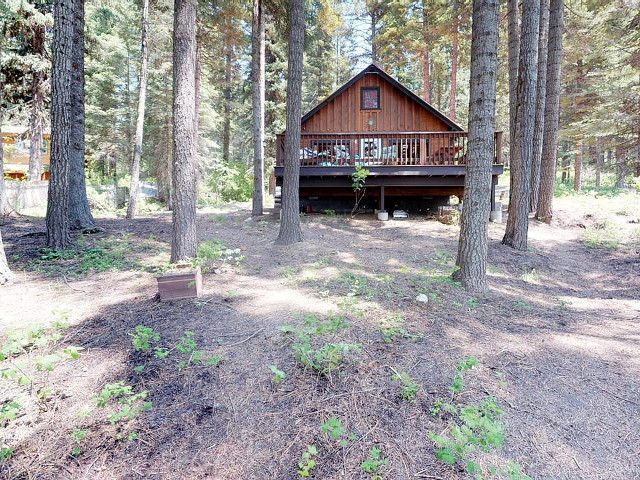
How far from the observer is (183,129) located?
5.61 meters

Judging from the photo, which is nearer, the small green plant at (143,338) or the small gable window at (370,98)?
the small green plant at (143,338)

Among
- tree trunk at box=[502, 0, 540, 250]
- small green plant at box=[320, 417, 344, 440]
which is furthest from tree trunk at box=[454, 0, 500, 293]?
tree trunk at box=[502, 0, 540, 250]

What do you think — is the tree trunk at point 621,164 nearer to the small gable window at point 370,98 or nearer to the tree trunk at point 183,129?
the small gable window at point 370,98

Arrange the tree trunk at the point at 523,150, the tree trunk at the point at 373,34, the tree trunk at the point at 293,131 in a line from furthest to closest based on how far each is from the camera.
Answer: the tree trunk at the point at 373,34, the tree trunk at the point at 523,150, the tree trunk at the point at 293,131

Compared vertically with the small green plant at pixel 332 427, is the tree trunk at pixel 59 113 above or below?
above

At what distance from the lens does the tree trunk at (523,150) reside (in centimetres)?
827

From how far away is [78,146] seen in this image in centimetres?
908

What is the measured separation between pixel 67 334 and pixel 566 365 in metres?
4.93

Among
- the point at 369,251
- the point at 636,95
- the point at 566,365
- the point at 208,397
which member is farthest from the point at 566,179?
the point at 208,397

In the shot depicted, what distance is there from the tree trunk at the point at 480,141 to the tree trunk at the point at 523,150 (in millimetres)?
3846

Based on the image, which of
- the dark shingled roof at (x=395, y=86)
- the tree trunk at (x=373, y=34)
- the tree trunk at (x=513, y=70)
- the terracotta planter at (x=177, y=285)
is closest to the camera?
the terracotta planter at (x=177, y=285)

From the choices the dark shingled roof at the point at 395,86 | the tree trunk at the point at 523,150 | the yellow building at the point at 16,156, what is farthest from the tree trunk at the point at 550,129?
the yellow building at the point at 16,156

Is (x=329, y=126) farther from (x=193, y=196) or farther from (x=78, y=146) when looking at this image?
(x=193, y=196)

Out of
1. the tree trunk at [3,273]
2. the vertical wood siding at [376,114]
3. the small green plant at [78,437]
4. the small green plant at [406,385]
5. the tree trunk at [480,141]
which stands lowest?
the small green plant at [78,437]
